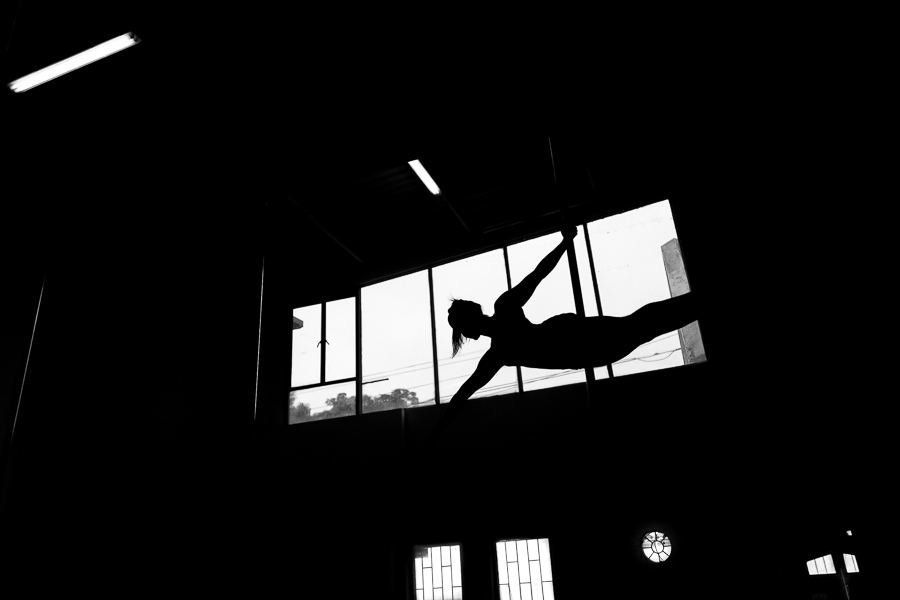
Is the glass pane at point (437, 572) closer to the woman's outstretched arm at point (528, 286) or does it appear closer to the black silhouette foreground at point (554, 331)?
the black silhouette foreground at point (554, 331)

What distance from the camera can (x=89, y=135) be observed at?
218cm

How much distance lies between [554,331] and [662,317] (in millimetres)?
381

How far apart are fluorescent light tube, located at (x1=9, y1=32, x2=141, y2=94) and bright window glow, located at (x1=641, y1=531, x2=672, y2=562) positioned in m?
4.95

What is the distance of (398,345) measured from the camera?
20.6 ft

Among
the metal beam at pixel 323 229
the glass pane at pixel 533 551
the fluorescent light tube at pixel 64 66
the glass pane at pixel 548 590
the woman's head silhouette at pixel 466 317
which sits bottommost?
the glass pane at pixel 548 590

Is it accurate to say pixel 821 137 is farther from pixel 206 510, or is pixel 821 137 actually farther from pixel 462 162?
pixel 462 162

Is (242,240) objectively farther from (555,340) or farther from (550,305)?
(550,305)

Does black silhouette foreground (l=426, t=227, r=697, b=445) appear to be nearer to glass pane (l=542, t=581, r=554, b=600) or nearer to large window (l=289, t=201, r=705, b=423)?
large window (l=289, t=201, r=705, b=423)

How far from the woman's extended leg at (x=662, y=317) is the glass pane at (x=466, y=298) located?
12.6 feet

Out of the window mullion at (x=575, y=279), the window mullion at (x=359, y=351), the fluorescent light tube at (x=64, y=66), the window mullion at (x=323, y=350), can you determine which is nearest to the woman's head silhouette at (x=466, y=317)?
the window mullion at (x=575, y=279)

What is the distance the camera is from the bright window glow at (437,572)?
5.16 metres

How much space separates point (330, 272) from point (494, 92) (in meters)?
5.43

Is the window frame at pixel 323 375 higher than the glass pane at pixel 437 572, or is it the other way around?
the window frame at pixel 323 375

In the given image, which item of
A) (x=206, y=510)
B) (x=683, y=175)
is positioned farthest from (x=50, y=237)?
(x=683, y=175)
